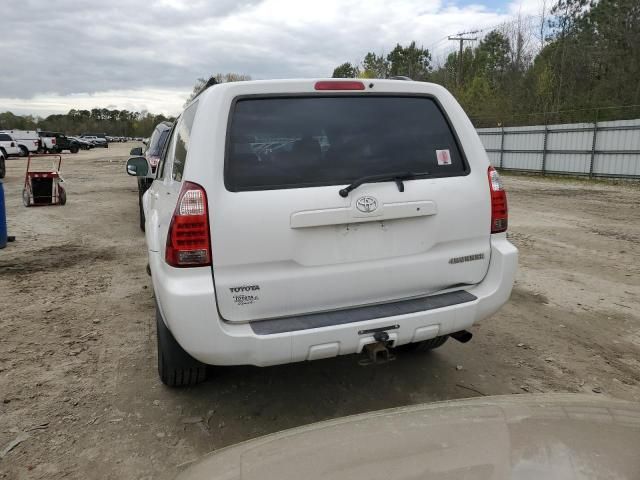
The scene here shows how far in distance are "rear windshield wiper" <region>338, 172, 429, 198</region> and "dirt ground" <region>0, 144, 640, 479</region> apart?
1375 millimetres

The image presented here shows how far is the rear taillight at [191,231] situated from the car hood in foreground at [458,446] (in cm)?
103

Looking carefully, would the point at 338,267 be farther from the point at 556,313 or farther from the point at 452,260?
the point at 556,313

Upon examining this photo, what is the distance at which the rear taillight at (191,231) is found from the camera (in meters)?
2.40

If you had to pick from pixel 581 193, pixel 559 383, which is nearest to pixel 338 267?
pixel 559 383

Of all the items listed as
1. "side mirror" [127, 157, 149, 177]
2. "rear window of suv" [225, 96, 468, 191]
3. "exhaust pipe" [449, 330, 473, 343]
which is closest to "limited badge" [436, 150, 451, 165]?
"rear window of suv" [225, 96, 468, 191]

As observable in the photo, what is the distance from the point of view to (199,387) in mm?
3309

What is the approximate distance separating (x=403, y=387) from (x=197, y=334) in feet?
5.12

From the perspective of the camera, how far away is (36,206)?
11766 mm

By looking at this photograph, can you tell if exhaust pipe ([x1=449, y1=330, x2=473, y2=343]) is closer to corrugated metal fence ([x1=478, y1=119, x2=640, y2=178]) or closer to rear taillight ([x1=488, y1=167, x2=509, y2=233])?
rear taillight ([x1=488, y1=167, x2=509, y2=233])

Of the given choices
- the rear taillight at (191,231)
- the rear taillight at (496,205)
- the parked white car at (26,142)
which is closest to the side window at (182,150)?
the rear taillight at (191,231)

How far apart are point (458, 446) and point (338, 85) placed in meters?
1.96

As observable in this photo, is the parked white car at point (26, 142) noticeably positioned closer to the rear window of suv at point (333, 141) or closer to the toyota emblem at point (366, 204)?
the rear window of suv at point (333, 141)

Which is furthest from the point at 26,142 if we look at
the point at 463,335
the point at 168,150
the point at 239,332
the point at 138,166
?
the point at 463,335

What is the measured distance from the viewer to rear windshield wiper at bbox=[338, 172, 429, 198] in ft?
8.40
